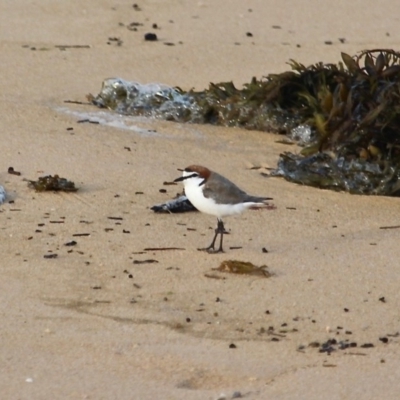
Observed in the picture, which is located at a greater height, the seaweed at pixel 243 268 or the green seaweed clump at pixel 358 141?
the green seaweed clump at pixel 358 141

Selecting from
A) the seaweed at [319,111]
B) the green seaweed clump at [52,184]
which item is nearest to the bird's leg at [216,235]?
the green seaweed clump at [52,184]

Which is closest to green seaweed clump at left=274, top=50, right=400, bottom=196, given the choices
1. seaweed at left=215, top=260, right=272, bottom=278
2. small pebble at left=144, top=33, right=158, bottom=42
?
seaweed at left=215, top=260, right=272, bottom=278

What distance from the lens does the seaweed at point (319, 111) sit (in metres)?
7.11

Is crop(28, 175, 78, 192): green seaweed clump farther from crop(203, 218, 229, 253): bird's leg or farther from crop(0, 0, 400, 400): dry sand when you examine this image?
crop(203, 218, 229, 253): bird's leg

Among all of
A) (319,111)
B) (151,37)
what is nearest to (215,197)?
(319,111)

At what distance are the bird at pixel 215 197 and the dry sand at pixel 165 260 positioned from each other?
178 mm

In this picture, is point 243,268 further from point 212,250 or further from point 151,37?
point 151,37

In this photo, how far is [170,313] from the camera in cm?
509

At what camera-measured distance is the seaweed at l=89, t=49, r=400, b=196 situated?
711 centimetres

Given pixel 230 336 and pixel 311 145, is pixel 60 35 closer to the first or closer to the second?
pixel 311 145

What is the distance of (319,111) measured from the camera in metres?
7.68

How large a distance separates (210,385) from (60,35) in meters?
6.07

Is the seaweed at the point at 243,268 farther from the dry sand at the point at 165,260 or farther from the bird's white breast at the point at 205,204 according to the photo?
the bird's white breast at the point at 205,204

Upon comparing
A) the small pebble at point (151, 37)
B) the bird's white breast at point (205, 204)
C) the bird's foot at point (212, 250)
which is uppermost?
the small pebble at point (151, 37)
